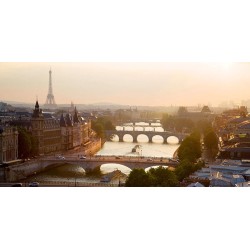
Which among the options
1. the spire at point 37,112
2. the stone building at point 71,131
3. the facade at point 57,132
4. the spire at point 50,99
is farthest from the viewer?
the stone building at point 71,131

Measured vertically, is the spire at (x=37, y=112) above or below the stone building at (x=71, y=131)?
above

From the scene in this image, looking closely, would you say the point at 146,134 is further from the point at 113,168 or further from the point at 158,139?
the point at 113,168

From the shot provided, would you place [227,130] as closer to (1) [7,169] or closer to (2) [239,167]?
(2) [239,167]

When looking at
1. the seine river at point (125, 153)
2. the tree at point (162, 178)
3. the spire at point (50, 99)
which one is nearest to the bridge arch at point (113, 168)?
the seine river at point (125, 153)

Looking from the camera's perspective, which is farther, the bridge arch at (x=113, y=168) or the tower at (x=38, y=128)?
the tower at (x=38, y=128)

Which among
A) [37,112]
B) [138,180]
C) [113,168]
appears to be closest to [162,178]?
[138,180]

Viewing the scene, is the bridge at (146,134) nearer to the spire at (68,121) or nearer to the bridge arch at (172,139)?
the bridge arch at (172,139)
